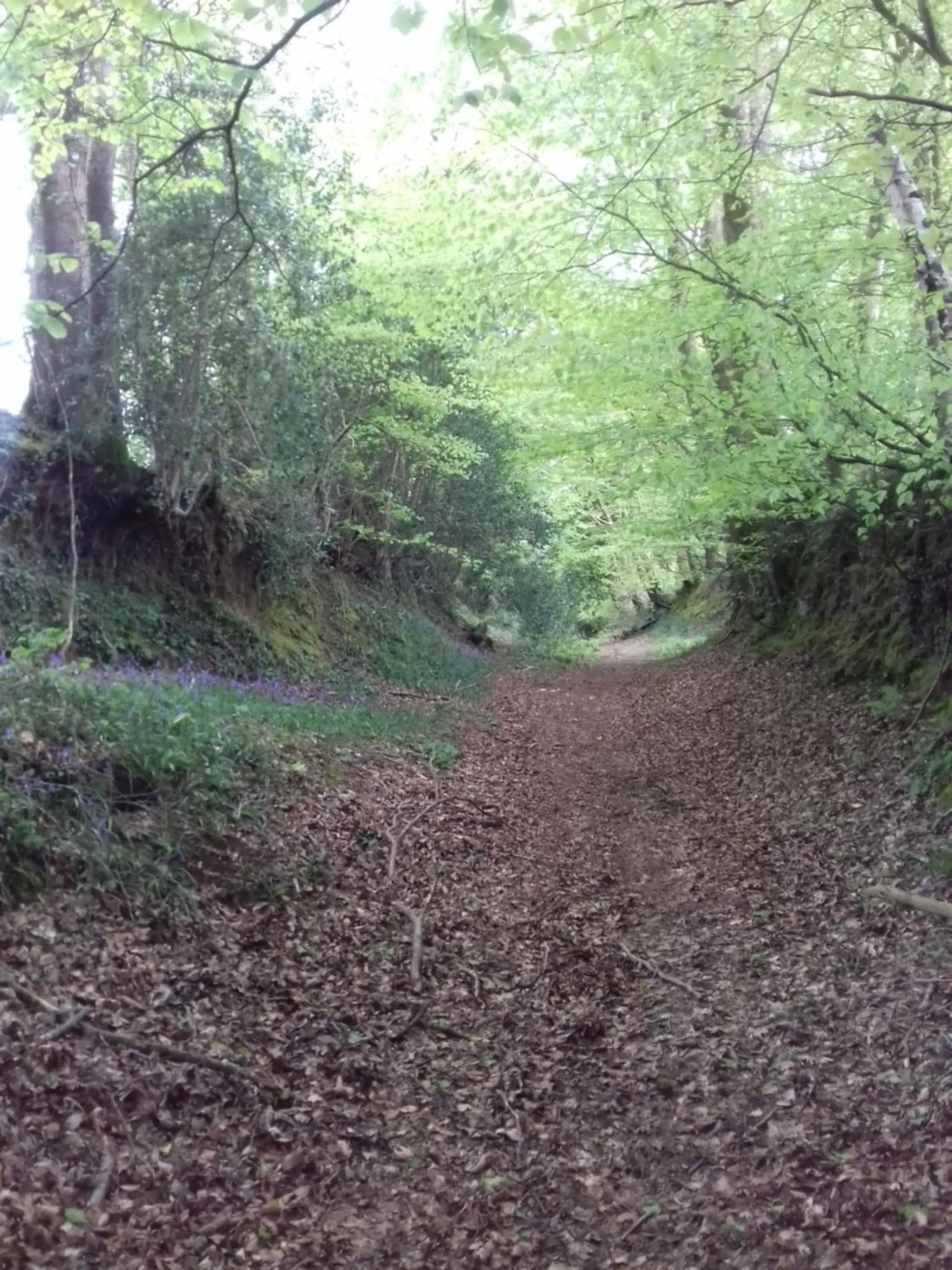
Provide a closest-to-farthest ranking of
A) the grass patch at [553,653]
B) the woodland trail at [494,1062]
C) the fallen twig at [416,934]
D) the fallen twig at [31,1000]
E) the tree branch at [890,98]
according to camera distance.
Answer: the woodland trail at [494,1062], the fallen twig at [31,1000], the tree branch at [890,98], the fallen twig at [416,934], the grass patch at [553,653]

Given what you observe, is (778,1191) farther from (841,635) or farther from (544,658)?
(544,658)

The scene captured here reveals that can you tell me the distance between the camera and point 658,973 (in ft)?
19.9

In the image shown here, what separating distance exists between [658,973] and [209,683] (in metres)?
6.06

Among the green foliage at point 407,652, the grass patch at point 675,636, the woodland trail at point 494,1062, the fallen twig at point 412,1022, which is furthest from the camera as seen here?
the grass patch at point 675,636

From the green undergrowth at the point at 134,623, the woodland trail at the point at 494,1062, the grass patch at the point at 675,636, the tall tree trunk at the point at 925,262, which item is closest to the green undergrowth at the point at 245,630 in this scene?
the green undergrowth at the point at 134,623

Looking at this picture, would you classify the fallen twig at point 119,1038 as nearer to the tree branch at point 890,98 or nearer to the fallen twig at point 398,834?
the fallen twig at point 398,834

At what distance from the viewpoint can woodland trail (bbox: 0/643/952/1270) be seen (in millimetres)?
3668

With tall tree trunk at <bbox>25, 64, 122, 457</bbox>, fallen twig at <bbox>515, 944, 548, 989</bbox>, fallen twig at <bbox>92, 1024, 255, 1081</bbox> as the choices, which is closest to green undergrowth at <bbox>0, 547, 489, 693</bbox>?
tall tree trunk at <bbox>25, 64, 122, 457</bbox>

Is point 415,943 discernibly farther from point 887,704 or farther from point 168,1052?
point 887,704

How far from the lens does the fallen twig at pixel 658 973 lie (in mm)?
5783

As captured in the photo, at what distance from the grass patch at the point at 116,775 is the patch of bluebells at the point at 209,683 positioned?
140 millimetres

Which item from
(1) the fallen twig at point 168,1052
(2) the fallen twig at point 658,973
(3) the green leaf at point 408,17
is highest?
(3) the green leaf at point 408,17

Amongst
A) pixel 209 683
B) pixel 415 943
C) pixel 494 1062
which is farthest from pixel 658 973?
pixel 209 683

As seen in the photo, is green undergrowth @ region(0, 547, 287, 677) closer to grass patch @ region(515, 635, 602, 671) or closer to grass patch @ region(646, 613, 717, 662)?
grass patch @ region(515, 635, 602, 671)
